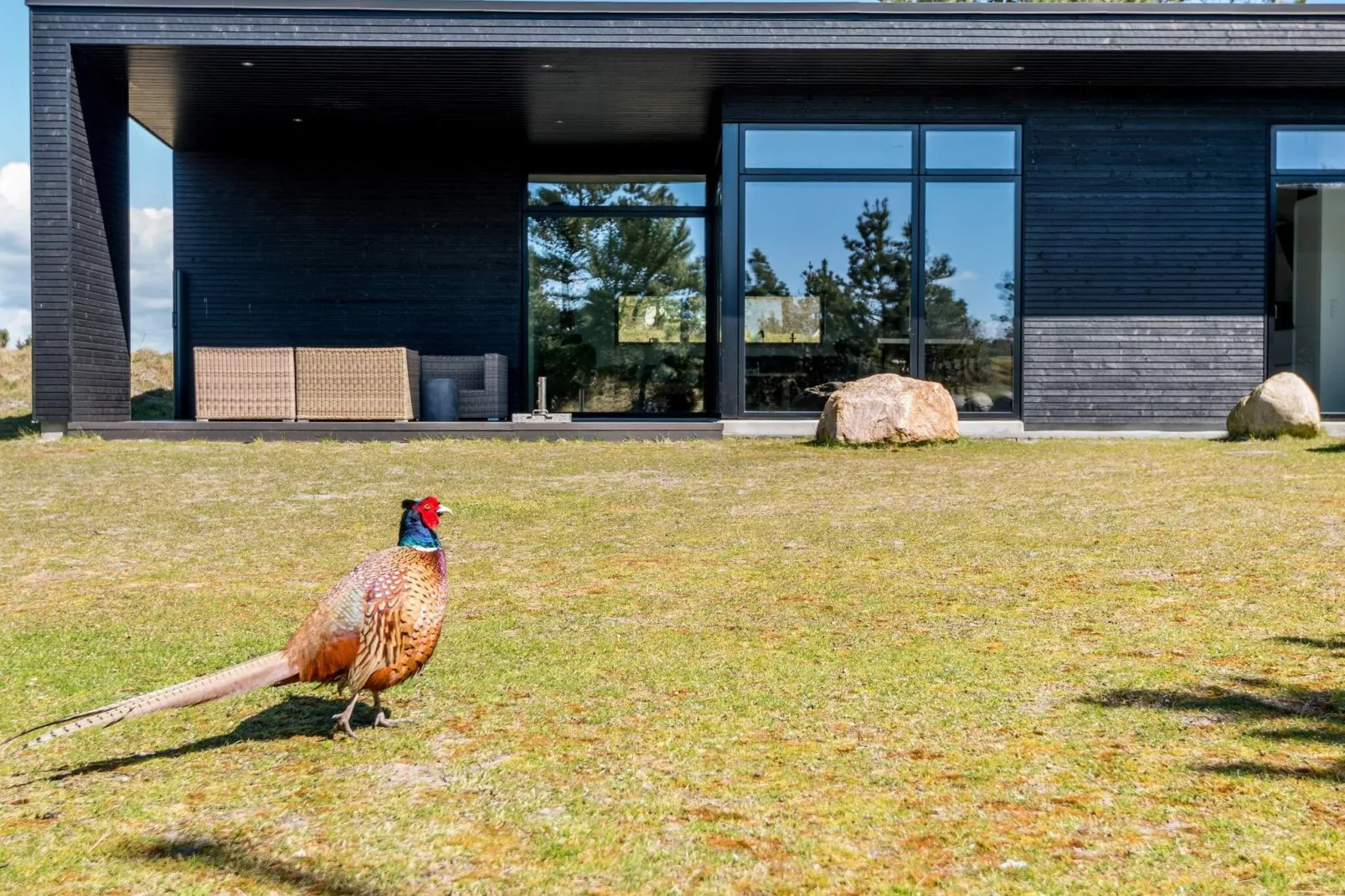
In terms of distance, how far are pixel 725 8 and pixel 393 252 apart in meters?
6.18

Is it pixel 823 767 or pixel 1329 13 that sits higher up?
pixel 1329 13

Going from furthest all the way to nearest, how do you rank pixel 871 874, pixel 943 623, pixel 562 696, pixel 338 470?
pixel 338 470, pixel 943 623, pixel 562 696, pixel 871 874

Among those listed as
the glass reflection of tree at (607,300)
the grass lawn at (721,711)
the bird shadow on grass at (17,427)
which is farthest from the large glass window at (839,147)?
the bird shadow on grass at (17,427)

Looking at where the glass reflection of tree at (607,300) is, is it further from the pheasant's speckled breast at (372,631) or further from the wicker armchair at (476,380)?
the pheasant's speckled breast at (372,631)

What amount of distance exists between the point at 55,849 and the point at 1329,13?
44.7 feet

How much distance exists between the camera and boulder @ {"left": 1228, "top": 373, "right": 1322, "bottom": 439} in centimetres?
1078

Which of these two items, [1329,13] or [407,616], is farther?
[1329,13]

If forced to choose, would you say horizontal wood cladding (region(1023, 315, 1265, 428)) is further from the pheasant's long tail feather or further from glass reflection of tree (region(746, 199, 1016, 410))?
the pheasant's long tail feather

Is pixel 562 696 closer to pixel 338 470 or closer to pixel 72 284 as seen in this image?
pixel 338 470

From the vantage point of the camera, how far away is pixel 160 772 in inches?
101

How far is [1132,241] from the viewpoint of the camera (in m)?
12.8

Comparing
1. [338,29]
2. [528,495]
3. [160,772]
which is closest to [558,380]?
[338,29]

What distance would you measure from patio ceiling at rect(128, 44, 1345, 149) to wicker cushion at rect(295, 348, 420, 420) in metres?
3.17

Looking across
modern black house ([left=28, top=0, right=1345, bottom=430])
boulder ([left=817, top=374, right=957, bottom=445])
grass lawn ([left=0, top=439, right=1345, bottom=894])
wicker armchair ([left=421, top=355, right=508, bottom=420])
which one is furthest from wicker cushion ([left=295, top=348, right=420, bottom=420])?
grass lawn ([left=0, top=439, right=1345, bottom=894])
